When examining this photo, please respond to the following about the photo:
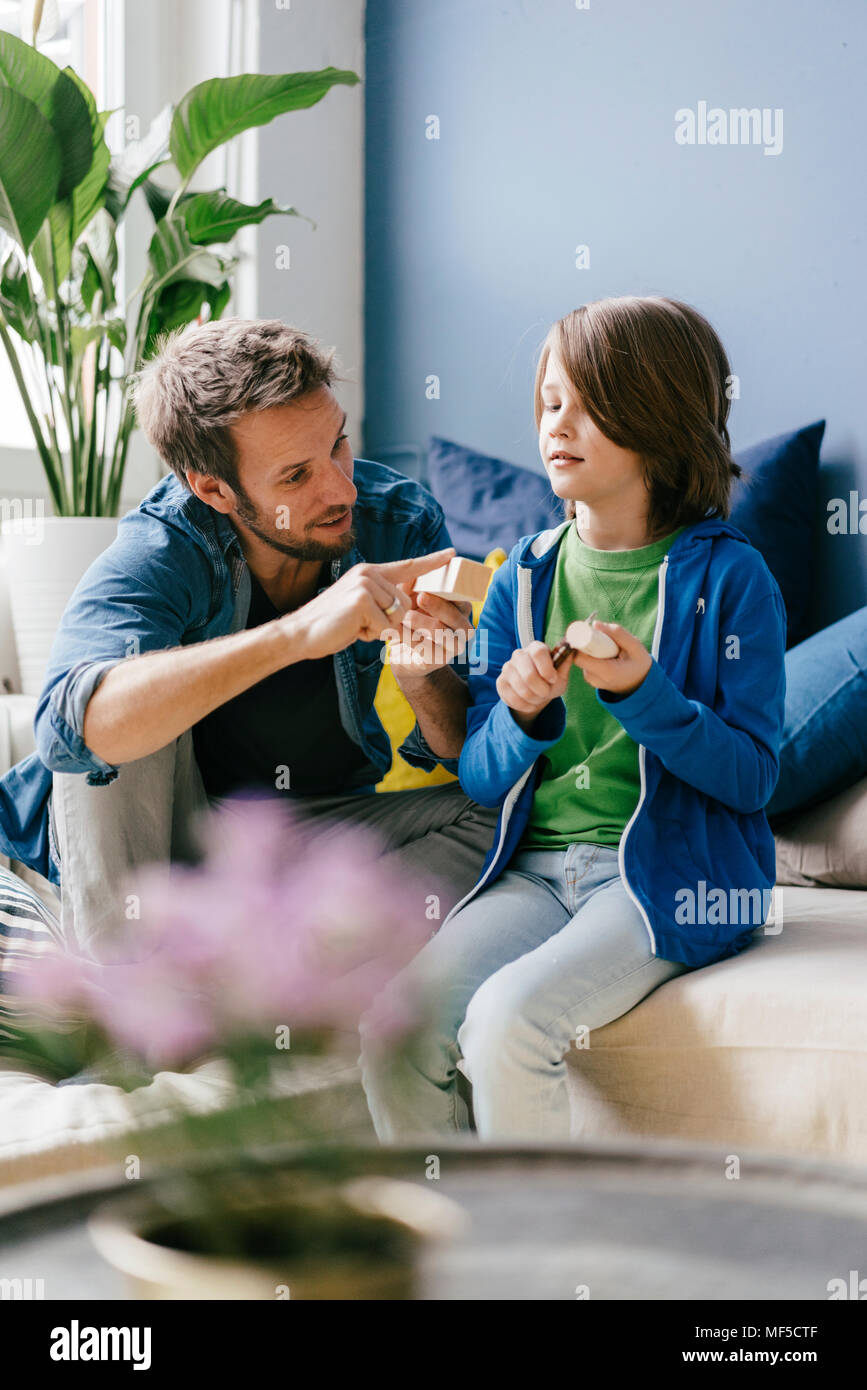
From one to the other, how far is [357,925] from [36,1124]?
0.50 metres

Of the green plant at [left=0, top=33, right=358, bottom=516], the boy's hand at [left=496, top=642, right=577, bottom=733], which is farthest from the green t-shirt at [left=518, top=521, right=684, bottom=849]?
the green plant at [left=0, top=33, right=358, bottom=516]

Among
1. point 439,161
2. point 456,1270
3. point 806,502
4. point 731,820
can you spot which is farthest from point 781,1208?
point 439,161

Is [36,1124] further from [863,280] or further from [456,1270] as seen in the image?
[863,280]

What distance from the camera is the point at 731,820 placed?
3.92ft

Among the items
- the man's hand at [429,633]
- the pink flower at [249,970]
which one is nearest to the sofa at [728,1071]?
the pink flower at [249,970]

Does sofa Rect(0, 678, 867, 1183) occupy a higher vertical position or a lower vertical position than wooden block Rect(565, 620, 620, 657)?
lower

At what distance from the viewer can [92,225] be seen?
216 cm

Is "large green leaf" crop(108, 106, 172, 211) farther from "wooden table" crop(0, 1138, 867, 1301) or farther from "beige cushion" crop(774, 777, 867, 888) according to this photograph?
"wooden table" crop(0, 1138, 867, 1301)

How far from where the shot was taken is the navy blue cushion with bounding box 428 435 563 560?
1.97m

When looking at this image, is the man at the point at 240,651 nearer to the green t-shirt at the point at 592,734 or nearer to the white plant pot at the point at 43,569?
the green t-shirt at the point at 592,734

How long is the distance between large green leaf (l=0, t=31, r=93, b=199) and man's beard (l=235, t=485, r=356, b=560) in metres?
0.90

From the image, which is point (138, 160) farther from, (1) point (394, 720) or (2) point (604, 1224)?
(2) point (604, 1224)

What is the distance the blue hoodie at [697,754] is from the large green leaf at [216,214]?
120 cm

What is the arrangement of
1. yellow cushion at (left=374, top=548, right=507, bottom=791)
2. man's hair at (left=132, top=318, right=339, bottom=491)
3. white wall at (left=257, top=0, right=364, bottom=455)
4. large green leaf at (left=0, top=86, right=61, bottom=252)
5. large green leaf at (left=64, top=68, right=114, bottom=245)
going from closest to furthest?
1. man's hair at (left=132, top=318, right=339, bottom=491)
2. yellow cushion at (left=374, top=548, right=507, bottom=791)
3. large green leaf at (left=0, top=86, right=61, bottom=252)
4. large green leaf at (left=64, top=68, right=114, bottom=245)
5. white wall at (left=257, top=0, right=364, bottom=455)
